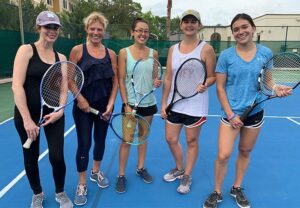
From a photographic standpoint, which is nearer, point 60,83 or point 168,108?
point 60,83

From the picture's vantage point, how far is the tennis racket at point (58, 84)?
2.76 meters

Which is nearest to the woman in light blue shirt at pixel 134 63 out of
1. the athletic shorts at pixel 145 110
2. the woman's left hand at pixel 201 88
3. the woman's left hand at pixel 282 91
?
the athletic shorts at pixel 145 110

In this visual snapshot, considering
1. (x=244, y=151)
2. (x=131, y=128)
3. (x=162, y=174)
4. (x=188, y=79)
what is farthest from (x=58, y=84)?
(x=244, y=151)

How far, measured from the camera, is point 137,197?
3.44 metres

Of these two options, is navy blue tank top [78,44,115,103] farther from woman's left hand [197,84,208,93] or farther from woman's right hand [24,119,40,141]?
woman's left hand [197,84,208,93]

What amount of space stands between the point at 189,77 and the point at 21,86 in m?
1.67

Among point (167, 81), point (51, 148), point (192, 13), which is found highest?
point (192, 13)

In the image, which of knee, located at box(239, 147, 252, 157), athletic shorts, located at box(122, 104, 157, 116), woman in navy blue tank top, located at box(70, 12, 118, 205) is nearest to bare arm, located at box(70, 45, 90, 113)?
woman in navy blue tank top, located at box(70, 12, 118, 205)

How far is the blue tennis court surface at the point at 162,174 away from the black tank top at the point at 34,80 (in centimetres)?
116

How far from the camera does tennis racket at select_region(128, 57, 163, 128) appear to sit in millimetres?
3316

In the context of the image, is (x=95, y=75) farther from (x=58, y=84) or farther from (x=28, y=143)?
(x=28, y=143)

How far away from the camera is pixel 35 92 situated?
2.78 metres

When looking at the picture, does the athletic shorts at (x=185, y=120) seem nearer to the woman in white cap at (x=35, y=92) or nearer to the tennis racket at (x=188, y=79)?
the tennis racket at (x=188, y=79)

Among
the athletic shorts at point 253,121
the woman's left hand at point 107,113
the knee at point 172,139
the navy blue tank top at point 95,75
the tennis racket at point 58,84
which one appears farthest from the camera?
the knee at point 172,139
